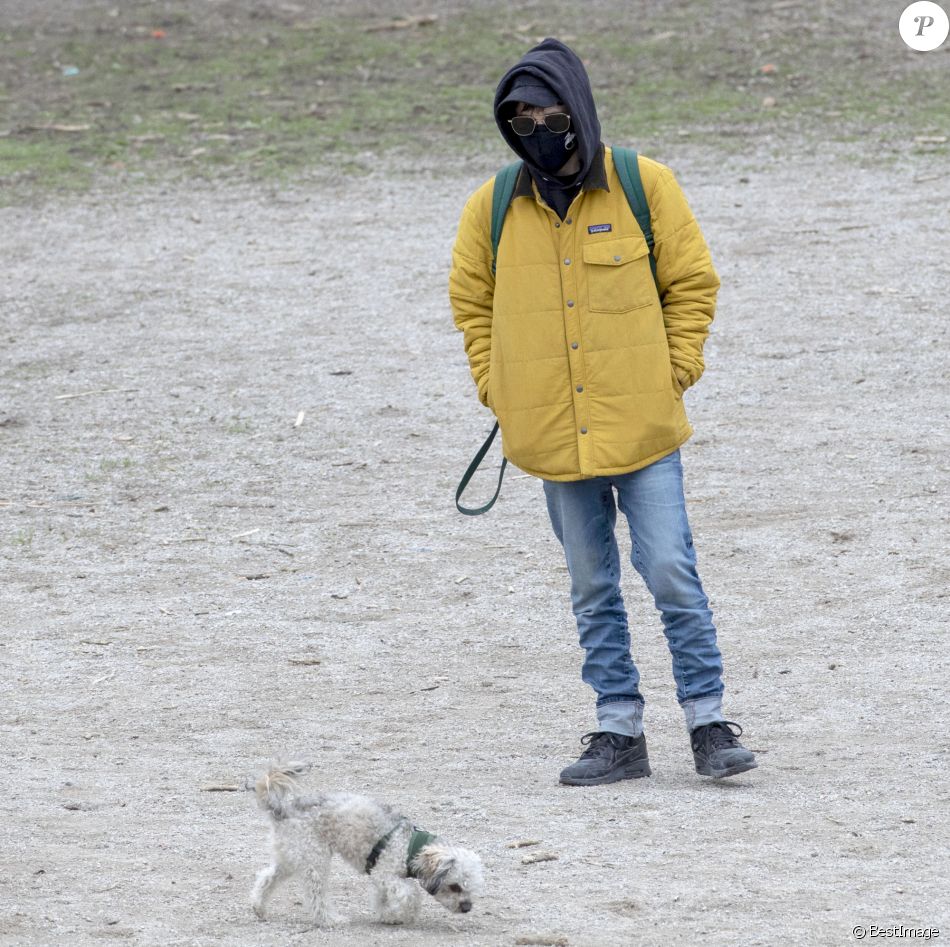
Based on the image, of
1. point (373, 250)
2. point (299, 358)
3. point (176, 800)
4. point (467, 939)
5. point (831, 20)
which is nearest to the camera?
point (467, 939)

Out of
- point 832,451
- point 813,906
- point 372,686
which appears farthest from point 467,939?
point 832,451

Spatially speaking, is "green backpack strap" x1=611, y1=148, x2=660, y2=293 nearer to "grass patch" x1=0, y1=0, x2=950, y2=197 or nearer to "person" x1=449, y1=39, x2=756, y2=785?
"person" x1=449, y1=39, x2=756, y2=785

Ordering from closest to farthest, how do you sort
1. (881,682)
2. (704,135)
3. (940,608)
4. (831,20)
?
(881,682) → (940,608) → (704,135) → (831,20)

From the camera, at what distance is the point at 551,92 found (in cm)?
517

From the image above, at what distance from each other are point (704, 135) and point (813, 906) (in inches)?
504

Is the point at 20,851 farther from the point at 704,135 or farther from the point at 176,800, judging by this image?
the point at 704,135

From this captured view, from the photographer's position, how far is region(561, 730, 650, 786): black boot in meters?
5.60

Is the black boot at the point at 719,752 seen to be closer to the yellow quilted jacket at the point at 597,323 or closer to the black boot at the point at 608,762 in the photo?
the black boot at the point at 608,762

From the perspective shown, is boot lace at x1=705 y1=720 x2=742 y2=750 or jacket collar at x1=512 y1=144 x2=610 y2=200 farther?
boot lace at x1=705 y1=720 x2=742 y2=750

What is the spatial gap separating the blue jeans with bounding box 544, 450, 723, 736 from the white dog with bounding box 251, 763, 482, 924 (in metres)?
1.24

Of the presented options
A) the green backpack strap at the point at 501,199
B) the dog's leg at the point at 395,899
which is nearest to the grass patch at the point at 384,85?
the green backpack strap at the point at 501,199

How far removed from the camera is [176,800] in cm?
555

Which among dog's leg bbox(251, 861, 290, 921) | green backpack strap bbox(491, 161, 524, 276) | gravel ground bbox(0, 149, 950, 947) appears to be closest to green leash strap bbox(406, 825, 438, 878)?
gravel ground bbox(0, 149, 950, 947)

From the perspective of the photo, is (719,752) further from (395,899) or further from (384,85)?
(384,85)
